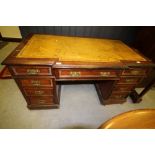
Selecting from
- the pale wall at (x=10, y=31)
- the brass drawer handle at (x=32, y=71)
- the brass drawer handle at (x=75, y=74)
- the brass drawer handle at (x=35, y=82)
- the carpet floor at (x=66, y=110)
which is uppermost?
the brass drawer handle at (x=32, y=71)

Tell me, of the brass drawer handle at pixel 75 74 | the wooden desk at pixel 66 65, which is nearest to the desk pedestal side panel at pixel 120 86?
the wooden desk at pixel 66 65

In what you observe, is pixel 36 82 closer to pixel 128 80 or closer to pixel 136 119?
pixel 136 119

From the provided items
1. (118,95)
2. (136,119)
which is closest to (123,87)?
(118,95)

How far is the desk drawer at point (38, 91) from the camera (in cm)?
111

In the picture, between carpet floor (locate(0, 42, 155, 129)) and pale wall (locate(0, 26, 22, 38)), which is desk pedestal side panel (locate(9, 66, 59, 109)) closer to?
carpet floor (locate(0, 42, 155, 129))

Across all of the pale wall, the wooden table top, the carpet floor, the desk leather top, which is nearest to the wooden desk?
the desk leather top

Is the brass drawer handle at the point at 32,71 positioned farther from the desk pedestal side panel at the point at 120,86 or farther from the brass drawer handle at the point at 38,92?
the desk pedestal side panel at the point at 120,86

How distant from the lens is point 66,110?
1416 millimetres

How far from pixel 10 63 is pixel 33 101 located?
1.95 ft

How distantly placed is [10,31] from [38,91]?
2488 millimetres

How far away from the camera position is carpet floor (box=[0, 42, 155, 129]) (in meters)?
1.27

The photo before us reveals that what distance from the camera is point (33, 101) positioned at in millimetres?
1272

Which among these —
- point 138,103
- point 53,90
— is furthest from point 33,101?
point 138,103

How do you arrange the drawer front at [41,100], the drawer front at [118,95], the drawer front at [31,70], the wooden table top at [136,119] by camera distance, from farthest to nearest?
the drawer front at [118,95] → the drawer front at [41,100] → the drawer front at [31,70] → the wooden table top at [136,119]
